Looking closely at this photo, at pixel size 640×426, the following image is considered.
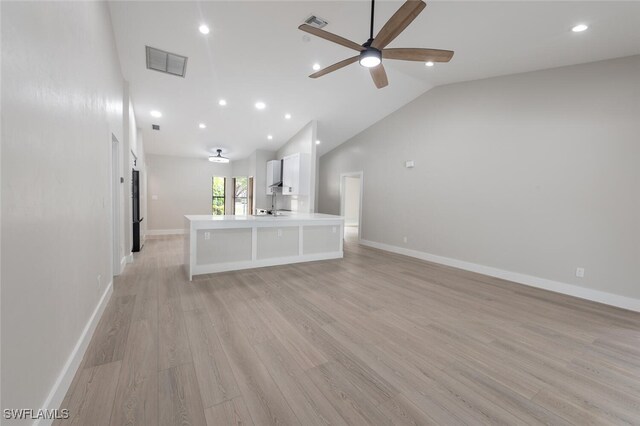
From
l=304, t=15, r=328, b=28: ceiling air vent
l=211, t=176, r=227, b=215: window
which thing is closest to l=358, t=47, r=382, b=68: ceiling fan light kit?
l=304, t=15, r=328, b=28: ceiling air vent

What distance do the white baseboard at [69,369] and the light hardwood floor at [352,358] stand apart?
0.19 ft

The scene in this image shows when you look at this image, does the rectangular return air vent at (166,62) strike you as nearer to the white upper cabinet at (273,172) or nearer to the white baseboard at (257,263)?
the white baseboard at (257,263)

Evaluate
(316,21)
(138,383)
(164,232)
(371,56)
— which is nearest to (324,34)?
(371,56)

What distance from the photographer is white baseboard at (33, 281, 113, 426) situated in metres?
1.42

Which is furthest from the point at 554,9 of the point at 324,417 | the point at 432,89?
the point at 324,417

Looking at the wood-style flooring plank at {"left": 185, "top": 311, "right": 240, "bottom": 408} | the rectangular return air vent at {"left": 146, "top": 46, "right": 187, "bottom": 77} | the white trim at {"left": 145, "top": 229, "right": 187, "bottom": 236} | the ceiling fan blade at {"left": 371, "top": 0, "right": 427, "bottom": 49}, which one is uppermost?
the rectangular return air vent at {"left": 146, "top": 46, "right": 187, "bottom": 77}

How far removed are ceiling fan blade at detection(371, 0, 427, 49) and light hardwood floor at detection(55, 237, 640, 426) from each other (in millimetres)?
2767

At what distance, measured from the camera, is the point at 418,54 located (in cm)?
262

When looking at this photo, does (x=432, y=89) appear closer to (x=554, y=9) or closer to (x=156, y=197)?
(x=554, y=9)

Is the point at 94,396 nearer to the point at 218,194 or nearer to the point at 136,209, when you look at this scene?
the point at 136,209

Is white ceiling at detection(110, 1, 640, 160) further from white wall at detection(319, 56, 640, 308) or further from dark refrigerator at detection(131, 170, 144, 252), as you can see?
dark refrigerator at detection(131, 170, 144, 252)

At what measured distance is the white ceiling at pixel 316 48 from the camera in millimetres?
2967

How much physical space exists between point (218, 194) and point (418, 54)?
8.50 m

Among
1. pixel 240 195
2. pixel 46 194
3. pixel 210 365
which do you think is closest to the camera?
pixel 46 194
